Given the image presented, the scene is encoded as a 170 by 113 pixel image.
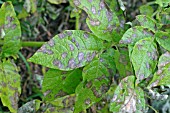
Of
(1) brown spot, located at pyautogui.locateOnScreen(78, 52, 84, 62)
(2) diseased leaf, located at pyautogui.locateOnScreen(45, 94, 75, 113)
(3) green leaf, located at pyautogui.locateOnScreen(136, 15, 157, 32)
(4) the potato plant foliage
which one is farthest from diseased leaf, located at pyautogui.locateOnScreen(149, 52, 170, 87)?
(2) diseased leaf, located at pyautogui.locateOnScreen(45, 94, 75, 113)

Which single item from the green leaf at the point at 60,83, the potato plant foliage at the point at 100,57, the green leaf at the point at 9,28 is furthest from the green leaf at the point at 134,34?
the green leaf at the point at 9,28

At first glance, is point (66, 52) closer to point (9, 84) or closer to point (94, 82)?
point (94, 82)

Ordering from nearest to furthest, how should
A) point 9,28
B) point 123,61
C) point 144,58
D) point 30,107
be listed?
1. point 144,58
2. point 123,61
3. point 9,28
4. point 30,107

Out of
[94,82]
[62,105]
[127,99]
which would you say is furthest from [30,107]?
[127,99]

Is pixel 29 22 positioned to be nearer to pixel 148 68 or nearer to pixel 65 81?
pixel 65 81

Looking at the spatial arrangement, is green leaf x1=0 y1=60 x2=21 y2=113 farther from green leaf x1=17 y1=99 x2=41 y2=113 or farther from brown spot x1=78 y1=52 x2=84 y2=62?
brown spot x1=78 y1=52 x2=84 y2=62

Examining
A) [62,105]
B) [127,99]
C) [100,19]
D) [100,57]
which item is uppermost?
[100,19]

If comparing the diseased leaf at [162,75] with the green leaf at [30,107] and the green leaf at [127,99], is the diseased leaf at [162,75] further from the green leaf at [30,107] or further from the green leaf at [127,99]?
the green leaf at [30,107]

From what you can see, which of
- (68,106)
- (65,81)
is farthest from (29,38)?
(65,81)
